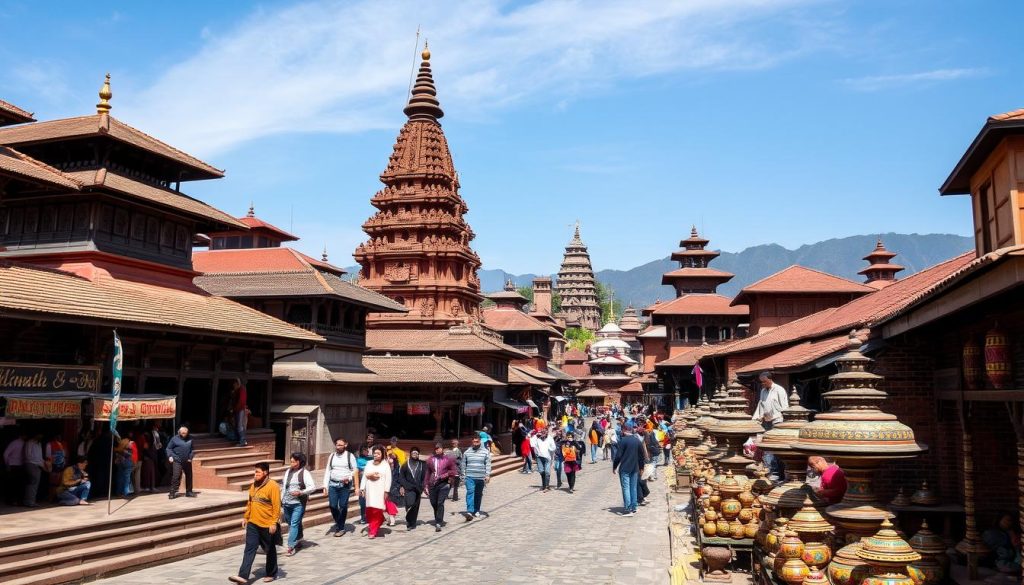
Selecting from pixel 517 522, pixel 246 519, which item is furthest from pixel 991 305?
pixel 517 522

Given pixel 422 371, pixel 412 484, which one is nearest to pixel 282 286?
pixel 422 371

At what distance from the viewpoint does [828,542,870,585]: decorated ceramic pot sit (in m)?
6.54

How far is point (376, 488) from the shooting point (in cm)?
1562

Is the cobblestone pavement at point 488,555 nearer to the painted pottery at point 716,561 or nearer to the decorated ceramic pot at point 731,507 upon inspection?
the painted pottery at point 716,561

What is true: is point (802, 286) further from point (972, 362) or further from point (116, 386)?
point (116, 386)

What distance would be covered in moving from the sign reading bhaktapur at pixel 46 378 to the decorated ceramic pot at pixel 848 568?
46.3ft

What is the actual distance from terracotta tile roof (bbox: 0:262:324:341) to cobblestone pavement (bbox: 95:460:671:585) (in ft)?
17.5

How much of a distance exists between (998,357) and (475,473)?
465 inches

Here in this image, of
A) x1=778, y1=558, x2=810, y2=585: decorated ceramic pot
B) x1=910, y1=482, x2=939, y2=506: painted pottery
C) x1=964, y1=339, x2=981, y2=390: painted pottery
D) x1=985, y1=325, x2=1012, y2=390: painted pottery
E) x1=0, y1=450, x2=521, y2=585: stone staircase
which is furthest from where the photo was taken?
x1=0, y1=450, x2=521, y2=585: stone staircase

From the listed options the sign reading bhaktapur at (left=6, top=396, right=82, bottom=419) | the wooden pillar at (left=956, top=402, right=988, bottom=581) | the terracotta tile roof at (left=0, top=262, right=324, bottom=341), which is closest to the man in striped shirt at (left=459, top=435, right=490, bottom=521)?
the terracotta tile roof at (left=0, top=262, right=324, bottom=341)

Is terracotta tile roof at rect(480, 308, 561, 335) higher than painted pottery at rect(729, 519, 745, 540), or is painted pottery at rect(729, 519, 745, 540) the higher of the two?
terracotta tile roof at rect(480, 308, 561, 335)

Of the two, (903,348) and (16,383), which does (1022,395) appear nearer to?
(903,348)

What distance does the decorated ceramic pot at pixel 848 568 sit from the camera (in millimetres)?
6542

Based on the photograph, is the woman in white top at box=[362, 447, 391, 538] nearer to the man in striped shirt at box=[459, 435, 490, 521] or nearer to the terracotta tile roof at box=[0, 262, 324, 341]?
the man in striped shirt at box=[459, 435, 490, 521]
